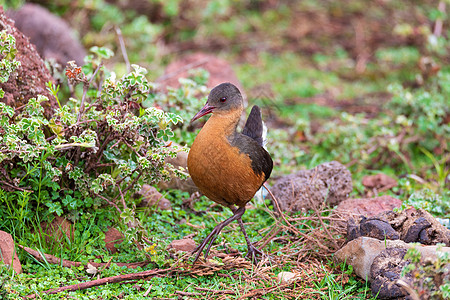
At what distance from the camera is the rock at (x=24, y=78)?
4074 mm

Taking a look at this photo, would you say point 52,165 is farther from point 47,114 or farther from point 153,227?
point 153,227

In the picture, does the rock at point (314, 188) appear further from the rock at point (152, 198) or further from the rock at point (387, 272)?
the rock at point (387, 272)

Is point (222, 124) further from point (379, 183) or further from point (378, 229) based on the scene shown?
point (379, 183)

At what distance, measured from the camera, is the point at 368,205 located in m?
4.55

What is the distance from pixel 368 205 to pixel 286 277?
121cm

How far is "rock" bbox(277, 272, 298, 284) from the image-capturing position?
3.68 meters

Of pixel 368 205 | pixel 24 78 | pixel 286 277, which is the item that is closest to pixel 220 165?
pixel 286 277

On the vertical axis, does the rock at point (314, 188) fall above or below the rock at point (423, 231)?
below

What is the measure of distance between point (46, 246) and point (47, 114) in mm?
1113

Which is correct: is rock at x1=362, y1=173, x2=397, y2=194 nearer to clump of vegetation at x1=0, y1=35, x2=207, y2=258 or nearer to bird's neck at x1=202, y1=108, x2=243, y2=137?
bird's neck at x1=202, y1=108, x2=243, y2=137

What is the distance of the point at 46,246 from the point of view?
150 inches

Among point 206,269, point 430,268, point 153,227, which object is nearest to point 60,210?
point 153,227

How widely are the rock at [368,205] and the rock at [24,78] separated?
2.60 metres

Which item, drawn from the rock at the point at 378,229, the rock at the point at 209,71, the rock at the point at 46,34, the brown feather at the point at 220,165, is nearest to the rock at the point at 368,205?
the rock at the point at 378,229
